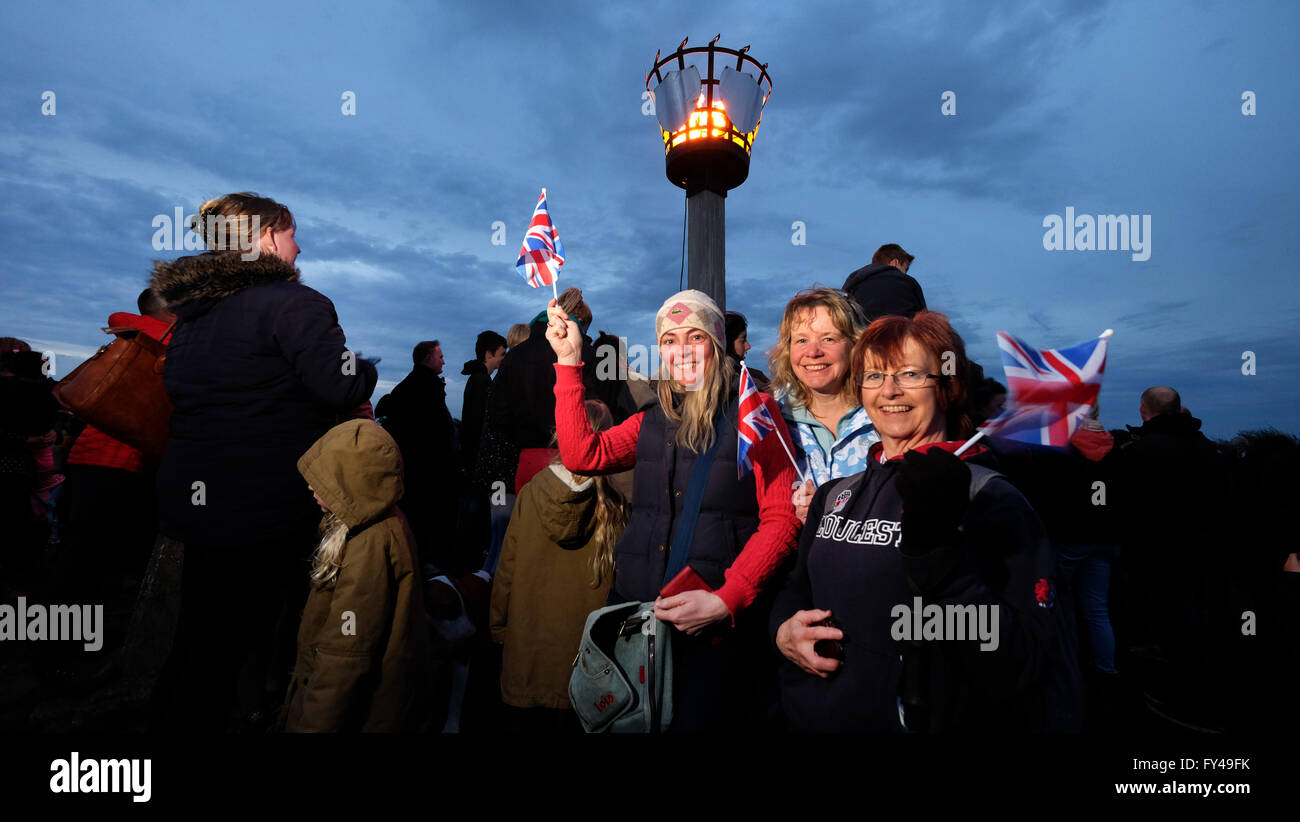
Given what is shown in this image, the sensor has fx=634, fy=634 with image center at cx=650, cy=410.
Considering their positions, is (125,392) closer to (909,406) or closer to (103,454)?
(103,454)

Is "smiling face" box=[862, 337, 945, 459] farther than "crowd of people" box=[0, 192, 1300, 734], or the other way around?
"smiling face" box=[862, 337, 945, 459]

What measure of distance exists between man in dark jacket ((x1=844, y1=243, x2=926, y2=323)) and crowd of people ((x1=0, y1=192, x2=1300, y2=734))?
0.08ft

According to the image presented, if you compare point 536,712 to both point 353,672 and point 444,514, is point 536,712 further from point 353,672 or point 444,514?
point 444,514

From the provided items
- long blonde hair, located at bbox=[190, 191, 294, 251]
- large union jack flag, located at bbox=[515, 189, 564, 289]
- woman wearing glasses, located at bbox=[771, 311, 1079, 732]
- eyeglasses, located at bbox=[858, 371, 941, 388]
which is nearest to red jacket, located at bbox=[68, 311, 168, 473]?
long blonde hair, located at bbox=[190, 191, 294, 251]

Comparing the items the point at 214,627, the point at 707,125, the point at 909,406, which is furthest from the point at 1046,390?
the point at 707,125

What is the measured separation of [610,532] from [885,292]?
2.21 metres

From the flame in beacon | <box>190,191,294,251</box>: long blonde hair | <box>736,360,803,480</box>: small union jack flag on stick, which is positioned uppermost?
the flame in beacon

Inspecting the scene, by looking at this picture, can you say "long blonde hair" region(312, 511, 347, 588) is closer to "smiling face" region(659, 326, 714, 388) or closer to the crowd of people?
the crowd of people

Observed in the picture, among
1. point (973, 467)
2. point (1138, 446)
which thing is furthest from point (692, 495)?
point (1138, 446)

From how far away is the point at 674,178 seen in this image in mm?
11117

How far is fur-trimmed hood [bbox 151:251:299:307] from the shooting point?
9.07ft

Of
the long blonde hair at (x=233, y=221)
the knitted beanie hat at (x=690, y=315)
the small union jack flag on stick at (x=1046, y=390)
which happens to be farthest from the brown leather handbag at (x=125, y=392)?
the small union jack flag on stick at (x=1046, y=390)

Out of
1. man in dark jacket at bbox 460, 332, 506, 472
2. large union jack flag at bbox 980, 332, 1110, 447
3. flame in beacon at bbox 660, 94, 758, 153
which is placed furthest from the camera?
flame in beacon at bbox 660, 94, 758, 153

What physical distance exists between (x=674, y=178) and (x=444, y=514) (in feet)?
24.7
